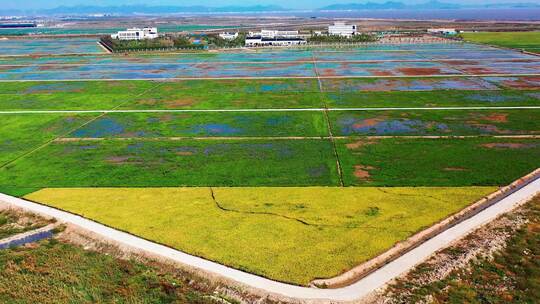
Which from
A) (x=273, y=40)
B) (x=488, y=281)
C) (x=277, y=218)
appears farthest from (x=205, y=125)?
(x=273, y=40)

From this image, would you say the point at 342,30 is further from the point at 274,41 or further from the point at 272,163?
the point at 272,163

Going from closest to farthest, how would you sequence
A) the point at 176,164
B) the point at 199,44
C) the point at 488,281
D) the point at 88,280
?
1. the point at 488,281
2. the point at 88,280
3. the point at 176,164
4. the point at 199,44

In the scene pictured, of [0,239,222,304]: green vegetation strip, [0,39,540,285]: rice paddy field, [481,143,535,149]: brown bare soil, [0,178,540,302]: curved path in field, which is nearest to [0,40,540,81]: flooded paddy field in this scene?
[0,39,540,285]: rice paddy field

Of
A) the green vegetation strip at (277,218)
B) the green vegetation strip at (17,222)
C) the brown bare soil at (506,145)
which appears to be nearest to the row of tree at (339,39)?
the brown bare soil at (506,145)

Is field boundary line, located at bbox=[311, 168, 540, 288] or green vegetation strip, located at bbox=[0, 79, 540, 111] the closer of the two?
field boundary line, located at bbox=[311, 168, 540, 288]

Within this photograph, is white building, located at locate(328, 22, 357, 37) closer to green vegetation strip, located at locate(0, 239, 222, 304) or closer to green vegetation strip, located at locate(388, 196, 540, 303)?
green vegetation strip, located at locate(388, 196, 540, 303)
